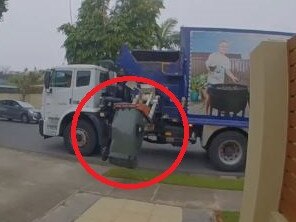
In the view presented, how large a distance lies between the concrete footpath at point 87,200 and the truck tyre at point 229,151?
9.63 feet

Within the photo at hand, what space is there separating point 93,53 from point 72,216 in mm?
18189

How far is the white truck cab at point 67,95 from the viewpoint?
1520 centimetres

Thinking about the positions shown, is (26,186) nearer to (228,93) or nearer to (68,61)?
(228,93)

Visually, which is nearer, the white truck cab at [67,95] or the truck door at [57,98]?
the white truck cab at [67,95]

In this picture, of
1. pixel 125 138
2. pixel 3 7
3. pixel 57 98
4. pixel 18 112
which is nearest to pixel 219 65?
pixel 125 138

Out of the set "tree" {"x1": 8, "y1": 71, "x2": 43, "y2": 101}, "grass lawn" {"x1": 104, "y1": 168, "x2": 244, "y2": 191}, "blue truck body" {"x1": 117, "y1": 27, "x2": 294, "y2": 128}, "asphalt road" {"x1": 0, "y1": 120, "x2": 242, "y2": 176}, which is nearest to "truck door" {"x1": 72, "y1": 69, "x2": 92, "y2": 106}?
"blue truck body" {"x1": 117, "y1": 27, "x2": 294, "y2": 128}

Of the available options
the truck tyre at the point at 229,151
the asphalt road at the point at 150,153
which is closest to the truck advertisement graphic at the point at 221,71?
the truck tyre at the point at 229,151

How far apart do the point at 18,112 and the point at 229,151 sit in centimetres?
1980

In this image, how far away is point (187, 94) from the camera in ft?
45.6

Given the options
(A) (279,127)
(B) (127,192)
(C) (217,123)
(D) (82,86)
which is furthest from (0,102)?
(A) (279,127)

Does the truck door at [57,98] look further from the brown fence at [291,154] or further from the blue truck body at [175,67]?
the brown fence at [291,154]

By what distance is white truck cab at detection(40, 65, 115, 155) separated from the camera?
15195mm

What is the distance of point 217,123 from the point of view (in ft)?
45.8

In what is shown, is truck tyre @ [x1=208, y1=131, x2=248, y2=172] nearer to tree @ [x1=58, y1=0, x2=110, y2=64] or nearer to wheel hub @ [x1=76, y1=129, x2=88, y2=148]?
wheel hub @ [x1=76, y1=129, x2=88, y2=148]
